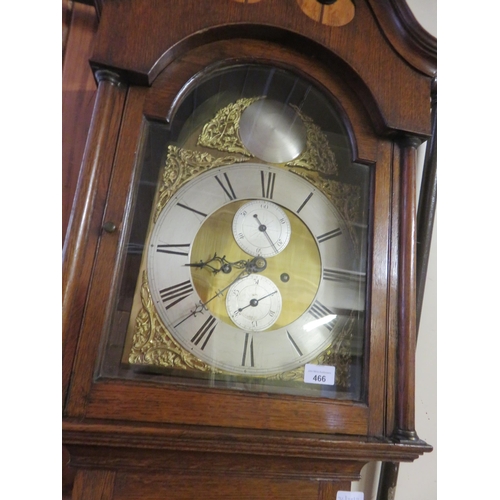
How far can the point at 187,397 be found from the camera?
52cm

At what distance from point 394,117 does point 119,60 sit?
392 mm

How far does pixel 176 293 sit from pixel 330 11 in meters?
0.48

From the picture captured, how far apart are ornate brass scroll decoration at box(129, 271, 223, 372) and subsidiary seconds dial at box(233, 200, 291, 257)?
6.0 inches

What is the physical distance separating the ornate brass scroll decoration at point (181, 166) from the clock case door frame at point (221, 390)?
0.05 meters

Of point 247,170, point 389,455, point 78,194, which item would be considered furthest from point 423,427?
point 78,194

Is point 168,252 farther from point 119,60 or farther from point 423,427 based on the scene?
point 423,427

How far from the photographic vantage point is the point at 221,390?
0.54 meters

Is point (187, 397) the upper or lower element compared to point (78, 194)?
lower

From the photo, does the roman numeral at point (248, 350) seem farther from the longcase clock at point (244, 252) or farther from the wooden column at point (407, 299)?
the wooden column at point (407, 299)

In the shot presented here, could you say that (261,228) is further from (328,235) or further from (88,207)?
(88,207)

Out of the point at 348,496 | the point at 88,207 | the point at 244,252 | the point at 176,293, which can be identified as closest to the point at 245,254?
the point at 244,252

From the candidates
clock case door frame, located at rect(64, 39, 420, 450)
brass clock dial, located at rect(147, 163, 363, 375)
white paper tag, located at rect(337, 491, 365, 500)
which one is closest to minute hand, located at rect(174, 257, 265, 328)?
brass clock dial, located at rect(147, 163, 363, 375)

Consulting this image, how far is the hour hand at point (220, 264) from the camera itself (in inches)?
23.9

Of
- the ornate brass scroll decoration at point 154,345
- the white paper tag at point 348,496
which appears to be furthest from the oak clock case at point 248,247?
the white paper tag at point 348,496
